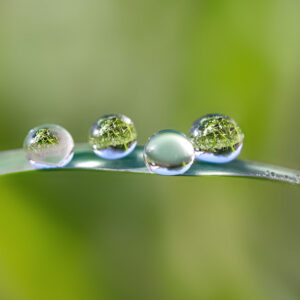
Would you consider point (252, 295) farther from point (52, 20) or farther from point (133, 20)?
point (52, 20)

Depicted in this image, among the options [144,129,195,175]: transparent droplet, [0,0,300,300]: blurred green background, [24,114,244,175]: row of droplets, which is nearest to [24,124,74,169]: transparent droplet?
[24,114,244,175]: row of droplets

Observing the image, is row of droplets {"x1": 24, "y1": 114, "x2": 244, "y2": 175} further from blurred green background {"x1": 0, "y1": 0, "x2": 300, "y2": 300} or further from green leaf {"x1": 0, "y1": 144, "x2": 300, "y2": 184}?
blurred green background {"x1": 0, "y1": 0, "x2": 300, "y2": 300}

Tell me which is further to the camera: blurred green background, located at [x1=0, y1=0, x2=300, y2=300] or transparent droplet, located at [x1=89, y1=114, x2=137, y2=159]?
blurred green background, located at [x1=0, y1=0, x2=300, y2=300]

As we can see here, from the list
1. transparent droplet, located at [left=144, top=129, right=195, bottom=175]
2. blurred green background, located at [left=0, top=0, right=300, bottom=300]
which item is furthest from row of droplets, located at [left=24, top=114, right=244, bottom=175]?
blurred green background, located at [left=0, top=0, right=300, bottom=300]

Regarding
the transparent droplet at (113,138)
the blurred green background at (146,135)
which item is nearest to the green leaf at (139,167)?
the transparent droplet at (113,138)

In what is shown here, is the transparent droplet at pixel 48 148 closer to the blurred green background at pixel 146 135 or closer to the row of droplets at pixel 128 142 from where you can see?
the row of droplets at pixel 128 142

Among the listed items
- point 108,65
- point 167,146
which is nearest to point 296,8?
point 108,65

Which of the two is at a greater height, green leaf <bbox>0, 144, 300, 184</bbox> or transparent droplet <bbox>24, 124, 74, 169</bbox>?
transparent droplet <bbox>24, 124, 74, 169</bbox>
